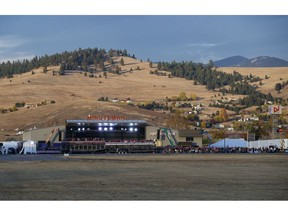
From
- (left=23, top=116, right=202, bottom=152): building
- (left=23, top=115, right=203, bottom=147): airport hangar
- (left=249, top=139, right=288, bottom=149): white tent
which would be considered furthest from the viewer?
(left=23, top=115, right=203, bottom=147): airport hangar

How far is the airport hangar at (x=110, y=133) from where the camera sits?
142m

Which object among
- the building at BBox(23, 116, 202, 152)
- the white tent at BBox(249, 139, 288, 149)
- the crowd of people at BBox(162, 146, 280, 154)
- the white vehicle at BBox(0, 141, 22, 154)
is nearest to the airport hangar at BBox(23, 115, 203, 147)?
the building at BBox(23, 116, 202, 152)

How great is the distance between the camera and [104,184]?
1490 inches

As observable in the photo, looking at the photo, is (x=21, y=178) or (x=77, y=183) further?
(x=21, y=178)

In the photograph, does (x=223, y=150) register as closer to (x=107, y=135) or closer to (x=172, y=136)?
(x=172, y=136)

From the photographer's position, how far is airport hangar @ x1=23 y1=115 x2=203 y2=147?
142m

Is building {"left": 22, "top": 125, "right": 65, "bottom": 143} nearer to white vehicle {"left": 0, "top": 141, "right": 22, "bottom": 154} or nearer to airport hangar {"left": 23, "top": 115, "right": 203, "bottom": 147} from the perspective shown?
airport hangar {"left": 23, "top": 115, "right": 203, "bottom": 147}

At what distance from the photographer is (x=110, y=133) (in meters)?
152

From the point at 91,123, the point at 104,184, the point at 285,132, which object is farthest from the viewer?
the point at 285,132

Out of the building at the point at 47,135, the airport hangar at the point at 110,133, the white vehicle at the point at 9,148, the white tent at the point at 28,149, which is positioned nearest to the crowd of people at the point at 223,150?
the airport hangar at the point at 110,133

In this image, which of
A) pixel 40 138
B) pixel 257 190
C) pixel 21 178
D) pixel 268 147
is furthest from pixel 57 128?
pixel 257 190
